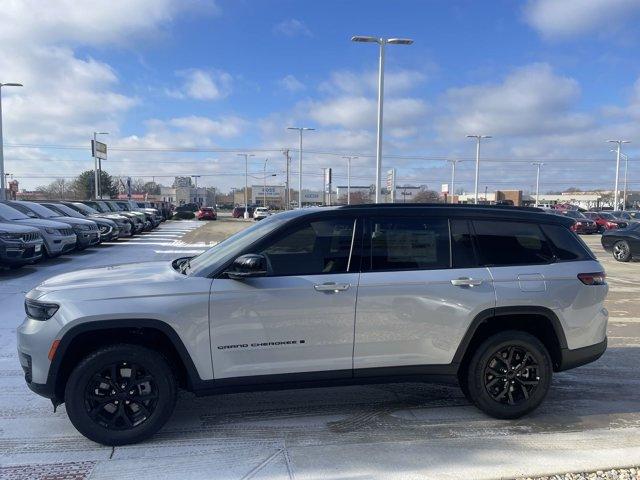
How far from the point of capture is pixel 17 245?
11039 mm

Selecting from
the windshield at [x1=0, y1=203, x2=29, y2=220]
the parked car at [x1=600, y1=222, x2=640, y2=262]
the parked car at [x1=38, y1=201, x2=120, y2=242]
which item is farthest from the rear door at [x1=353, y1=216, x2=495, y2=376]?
the parked car at [x1=38, y1=201, x2=120, y2=242]

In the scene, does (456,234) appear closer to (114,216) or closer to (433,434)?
(433,434)

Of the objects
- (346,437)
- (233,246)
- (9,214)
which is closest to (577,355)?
(346,437)

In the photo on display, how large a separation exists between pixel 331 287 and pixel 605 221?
3408 cm

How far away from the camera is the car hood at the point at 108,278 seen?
3.85 m

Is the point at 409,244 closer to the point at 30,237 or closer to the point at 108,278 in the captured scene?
the point at 108,278

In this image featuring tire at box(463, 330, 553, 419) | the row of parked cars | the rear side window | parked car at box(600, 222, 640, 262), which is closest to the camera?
tire at box(463, 330, 553, 419)

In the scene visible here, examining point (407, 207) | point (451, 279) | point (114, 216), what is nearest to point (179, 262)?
point (407, 207)

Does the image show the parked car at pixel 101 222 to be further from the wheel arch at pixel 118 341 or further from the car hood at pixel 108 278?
the wheel arch at pixel 118 341

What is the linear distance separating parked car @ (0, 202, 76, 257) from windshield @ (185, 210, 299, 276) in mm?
10001

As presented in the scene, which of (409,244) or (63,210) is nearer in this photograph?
(409,244)

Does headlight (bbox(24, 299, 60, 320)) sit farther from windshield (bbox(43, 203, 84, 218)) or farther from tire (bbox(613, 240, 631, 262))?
tire (bbox(613, 240, 631, 262))

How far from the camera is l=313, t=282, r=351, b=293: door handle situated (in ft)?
12.8

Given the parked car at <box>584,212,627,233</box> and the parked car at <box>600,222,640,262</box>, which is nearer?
the parked car at <box>600,222,640,262</box>
